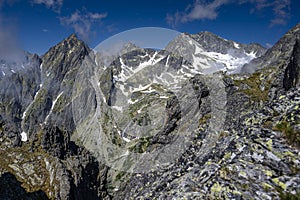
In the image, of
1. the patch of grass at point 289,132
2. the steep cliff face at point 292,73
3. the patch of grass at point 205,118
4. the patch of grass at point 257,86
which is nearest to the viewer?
the patch of grass at point 289,132

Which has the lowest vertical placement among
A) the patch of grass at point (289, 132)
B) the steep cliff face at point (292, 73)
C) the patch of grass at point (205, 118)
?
the patch of grass at point (289, 132)

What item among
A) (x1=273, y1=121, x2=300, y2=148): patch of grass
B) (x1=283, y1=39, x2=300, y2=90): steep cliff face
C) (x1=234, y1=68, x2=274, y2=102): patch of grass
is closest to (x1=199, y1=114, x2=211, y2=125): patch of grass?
(x1=234, y1=68, x2=274, y2=102): patch of grass

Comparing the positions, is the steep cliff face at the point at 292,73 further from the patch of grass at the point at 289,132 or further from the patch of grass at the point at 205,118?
the patch of grass at the point at 289,132

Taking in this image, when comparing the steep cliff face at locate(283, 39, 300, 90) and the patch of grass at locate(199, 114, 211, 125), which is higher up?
the steep cliff face at locate(283, 39, 300, 90)

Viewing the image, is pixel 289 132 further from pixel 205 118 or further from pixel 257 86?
pixel 257 86

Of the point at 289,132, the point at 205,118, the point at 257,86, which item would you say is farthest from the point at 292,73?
the point at 289,132

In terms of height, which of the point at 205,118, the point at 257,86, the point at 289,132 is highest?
the point at 257,86

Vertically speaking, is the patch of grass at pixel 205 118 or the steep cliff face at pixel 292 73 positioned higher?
the steep cliff face at pixel 292 73

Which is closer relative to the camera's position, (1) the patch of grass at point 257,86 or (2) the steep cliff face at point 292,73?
(1) the patch of grass at point 257,86

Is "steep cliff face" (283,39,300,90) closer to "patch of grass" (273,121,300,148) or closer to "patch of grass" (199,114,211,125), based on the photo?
"patch of grass" (199,114,211,125)

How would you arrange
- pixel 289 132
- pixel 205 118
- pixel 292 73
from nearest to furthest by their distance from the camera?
1. pixel 289 132
2. pixel 205 118
3. pixel 292 73

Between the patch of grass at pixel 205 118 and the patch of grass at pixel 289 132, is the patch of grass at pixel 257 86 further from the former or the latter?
the patch of grass at pixel 289 132

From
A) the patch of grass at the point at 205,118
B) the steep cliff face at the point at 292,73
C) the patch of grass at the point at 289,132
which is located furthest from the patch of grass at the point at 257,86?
the patch of grass at the point at 289,132

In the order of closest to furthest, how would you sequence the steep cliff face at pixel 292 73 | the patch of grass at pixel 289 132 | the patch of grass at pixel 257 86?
the patch of grass at pixel 289 132, the patch of grass at pixel 257 86, the steep cliff face at pixel 292 73
